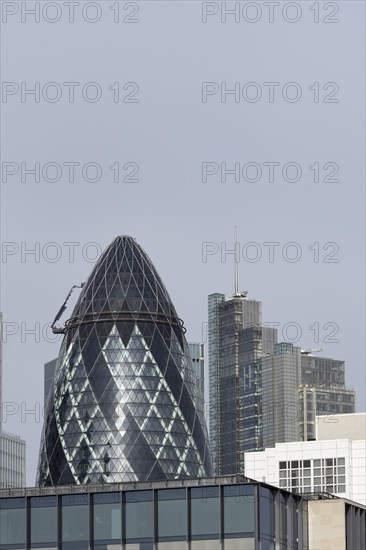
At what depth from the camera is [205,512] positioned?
102 m

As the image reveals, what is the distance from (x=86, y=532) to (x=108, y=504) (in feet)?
6.20

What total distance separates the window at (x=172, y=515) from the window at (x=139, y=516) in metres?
0.56

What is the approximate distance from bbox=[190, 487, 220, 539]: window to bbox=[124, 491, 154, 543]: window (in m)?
2.36

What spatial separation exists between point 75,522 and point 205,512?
716cm

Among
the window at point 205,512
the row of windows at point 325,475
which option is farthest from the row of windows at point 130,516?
the row of windows at point 325,475

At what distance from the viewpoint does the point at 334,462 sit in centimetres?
19788

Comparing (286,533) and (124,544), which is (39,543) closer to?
(124,544)

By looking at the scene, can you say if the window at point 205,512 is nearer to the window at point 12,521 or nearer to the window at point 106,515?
the window at point 106,515

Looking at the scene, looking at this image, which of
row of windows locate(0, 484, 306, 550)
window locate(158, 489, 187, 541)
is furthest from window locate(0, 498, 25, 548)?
window locate(158, 489, 187, 541)

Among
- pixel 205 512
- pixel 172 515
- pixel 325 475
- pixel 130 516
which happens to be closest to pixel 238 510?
pixel 205 512

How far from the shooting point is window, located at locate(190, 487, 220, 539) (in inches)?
4013

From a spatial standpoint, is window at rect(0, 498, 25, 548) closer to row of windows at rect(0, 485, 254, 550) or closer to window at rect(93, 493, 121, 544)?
row of windows at rect(0, 485, 254, 550)

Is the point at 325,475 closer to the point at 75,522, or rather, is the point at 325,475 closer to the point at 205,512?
the point at 75,522

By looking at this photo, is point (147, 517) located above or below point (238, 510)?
below
